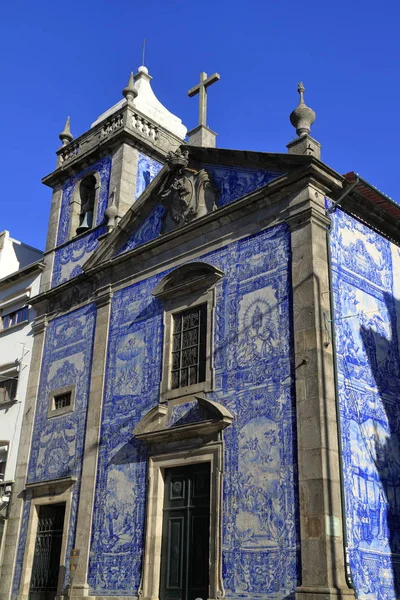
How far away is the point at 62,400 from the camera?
15.3 meters

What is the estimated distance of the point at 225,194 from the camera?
1298 cm

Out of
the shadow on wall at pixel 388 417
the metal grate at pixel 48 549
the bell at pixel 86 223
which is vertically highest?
the bell at pixel 86 223

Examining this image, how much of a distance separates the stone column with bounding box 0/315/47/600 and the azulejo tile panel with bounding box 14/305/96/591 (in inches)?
5.7

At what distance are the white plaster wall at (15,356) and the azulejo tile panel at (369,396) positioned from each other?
338 inches

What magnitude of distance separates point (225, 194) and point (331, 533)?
249 inches

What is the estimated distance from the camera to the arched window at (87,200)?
1717cm

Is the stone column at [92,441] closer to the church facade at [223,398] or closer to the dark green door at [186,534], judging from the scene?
the church facade at [223,398]

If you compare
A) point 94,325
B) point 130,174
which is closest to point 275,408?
point 94,325

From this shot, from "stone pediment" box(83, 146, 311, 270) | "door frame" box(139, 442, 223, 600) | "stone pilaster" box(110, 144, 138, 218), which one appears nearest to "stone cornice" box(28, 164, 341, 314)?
"stone pediment" box(83, 146, 311, 270)

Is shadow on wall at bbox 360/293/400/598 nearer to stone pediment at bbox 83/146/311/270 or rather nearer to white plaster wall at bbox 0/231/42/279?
stone pediment at bbox 83/146/311/270

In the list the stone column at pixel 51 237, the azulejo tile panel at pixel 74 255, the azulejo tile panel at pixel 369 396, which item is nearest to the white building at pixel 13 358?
the stone column at pixel 51 237

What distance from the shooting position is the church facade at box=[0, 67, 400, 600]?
32.7 feet

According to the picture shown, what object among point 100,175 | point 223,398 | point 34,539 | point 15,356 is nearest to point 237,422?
point 223,398

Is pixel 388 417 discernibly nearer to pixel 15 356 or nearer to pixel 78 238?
pixel 78 238
